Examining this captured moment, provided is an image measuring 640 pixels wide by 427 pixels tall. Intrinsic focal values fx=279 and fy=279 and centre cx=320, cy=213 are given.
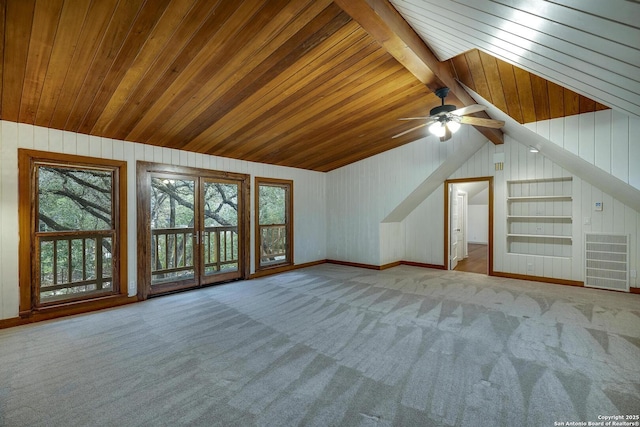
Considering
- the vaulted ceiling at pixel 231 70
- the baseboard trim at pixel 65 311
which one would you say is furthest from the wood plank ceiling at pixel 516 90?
the baseboard trim at pixel 65 311

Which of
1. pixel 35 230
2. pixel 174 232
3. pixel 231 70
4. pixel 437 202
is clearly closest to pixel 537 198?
pixel 437 202

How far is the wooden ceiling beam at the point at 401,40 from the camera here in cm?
208

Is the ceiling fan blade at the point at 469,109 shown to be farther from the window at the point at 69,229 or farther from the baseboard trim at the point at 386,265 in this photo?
the window at the point at 69,229

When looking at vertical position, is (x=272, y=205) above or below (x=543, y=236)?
above

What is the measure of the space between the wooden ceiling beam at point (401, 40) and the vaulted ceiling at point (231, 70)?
1 cm

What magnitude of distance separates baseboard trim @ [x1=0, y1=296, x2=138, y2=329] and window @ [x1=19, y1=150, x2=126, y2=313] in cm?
7

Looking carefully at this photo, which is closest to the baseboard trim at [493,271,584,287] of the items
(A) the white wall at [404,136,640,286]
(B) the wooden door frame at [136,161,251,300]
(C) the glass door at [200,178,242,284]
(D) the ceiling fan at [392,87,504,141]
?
(A) the white wall at [404,136,640,286]

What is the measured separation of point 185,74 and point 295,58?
1.07 metres

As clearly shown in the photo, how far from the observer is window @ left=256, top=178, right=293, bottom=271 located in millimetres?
5930

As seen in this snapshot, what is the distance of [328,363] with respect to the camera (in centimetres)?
238

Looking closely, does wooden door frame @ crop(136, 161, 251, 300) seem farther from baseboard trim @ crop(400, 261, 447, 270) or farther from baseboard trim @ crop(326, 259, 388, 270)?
baseboard trim @ crop(400, 261, 447, 270)

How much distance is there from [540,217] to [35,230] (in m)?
7.90

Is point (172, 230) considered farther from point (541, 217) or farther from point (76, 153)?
point (541, 217)

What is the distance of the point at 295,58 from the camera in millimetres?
2688
